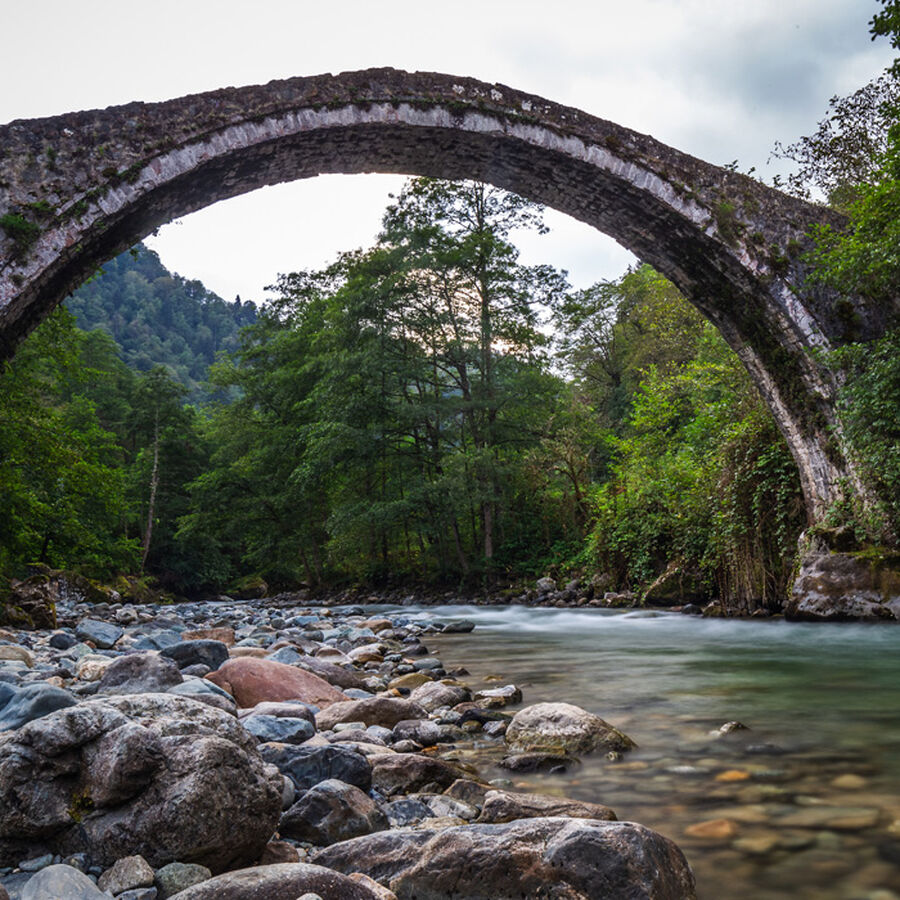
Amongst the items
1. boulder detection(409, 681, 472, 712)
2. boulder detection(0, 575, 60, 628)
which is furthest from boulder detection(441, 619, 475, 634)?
boulder detection(409, 681, 472, 712)

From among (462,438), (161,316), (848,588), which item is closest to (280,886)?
(848,588)

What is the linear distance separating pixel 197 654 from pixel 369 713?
5.72 feet

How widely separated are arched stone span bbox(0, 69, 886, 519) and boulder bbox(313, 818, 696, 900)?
752cm

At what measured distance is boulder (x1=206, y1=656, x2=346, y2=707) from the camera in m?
4.21

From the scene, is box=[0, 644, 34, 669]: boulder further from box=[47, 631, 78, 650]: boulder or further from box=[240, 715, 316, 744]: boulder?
box=[240, 715, 316, 744]: boulder

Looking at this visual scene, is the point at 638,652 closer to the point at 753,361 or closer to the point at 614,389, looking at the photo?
the point at 753,361

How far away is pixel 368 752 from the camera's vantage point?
311cm

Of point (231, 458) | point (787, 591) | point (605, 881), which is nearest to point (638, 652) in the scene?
point (787, 591)

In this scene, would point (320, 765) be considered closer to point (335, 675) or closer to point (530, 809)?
point (530, 809)

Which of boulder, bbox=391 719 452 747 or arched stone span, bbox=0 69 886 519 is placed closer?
boulder, bbox=391 719 452 747

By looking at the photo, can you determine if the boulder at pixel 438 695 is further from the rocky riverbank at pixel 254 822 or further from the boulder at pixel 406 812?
the boulder at pixel 406 812

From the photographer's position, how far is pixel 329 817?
2.28 meters

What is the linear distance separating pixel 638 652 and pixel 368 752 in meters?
4.81

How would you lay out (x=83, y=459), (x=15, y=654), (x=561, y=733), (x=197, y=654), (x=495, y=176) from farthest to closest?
(x=83, y=459)
(x=495, y=176)
(x=15, y=654)
(x=197, y=654)
(x=561, y=733)
